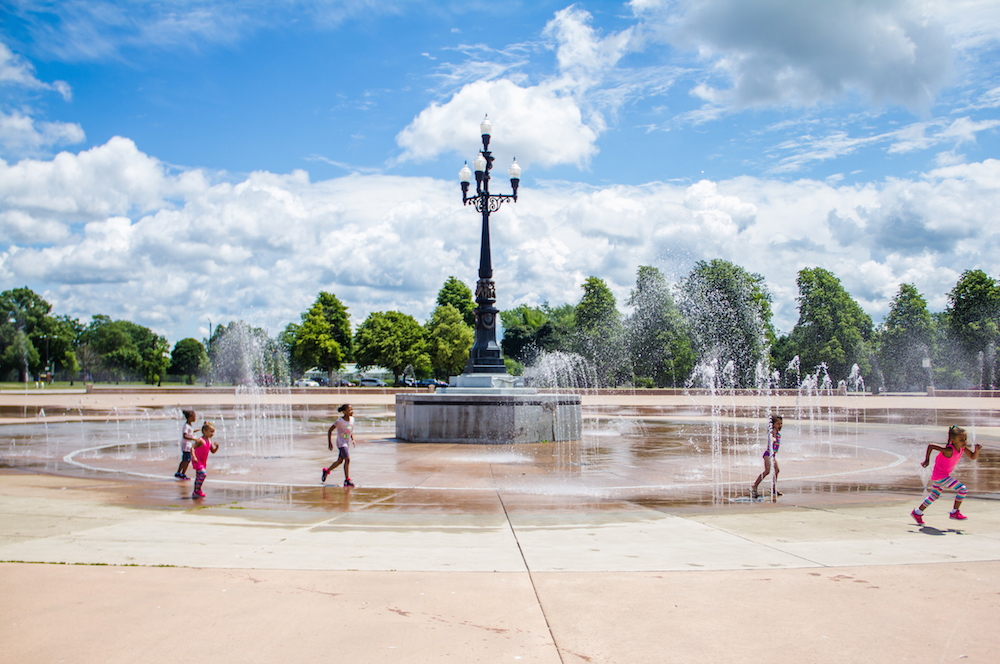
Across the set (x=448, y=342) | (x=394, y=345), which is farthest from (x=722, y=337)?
(x=394, y=345)

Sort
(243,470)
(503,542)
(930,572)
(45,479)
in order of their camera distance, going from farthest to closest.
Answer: (243,470) → (45,479) → (503,542) → (930,572)

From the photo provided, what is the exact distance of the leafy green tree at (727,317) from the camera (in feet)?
213

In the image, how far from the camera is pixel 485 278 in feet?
58.7

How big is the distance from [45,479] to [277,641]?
8883mm

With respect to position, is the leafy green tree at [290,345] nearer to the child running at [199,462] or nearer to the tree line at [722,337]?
the tree line at [722,337]

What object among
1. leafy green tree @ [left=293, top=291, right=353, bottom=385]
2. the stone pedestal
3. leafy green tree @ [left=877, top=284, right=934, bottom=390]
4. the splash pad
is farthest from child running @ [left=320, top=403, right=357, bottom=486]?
leafy green tree @ [left=877, top=284, right=934, bottom=390]

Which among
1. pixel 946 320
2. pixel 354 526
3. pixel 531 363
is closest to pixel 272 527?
pixel 354 526

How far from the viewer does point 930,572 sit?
568 centimetres

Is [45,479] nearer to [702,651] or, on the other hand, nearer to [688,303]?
[702,651]

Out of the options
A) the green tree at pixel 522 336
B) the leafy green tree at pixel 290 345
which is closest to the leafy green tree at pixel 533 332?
the green tree at pixel 522 336

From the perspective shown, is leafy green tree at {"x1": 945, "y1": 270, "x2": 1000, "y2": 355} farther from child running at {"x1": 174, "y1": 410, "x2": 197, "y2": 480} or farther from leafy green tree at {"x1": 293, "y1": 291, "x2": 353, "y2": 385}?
child running at {"x1": 174, "y1": 410, "x2": 197, "y2": 480}

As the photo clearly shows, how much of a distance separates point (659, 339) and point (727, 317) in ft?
29.4

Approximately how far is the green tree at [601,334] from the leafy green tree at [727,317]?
714 centimetres

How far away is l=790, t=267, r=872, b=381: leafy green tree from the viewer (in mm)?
64938
